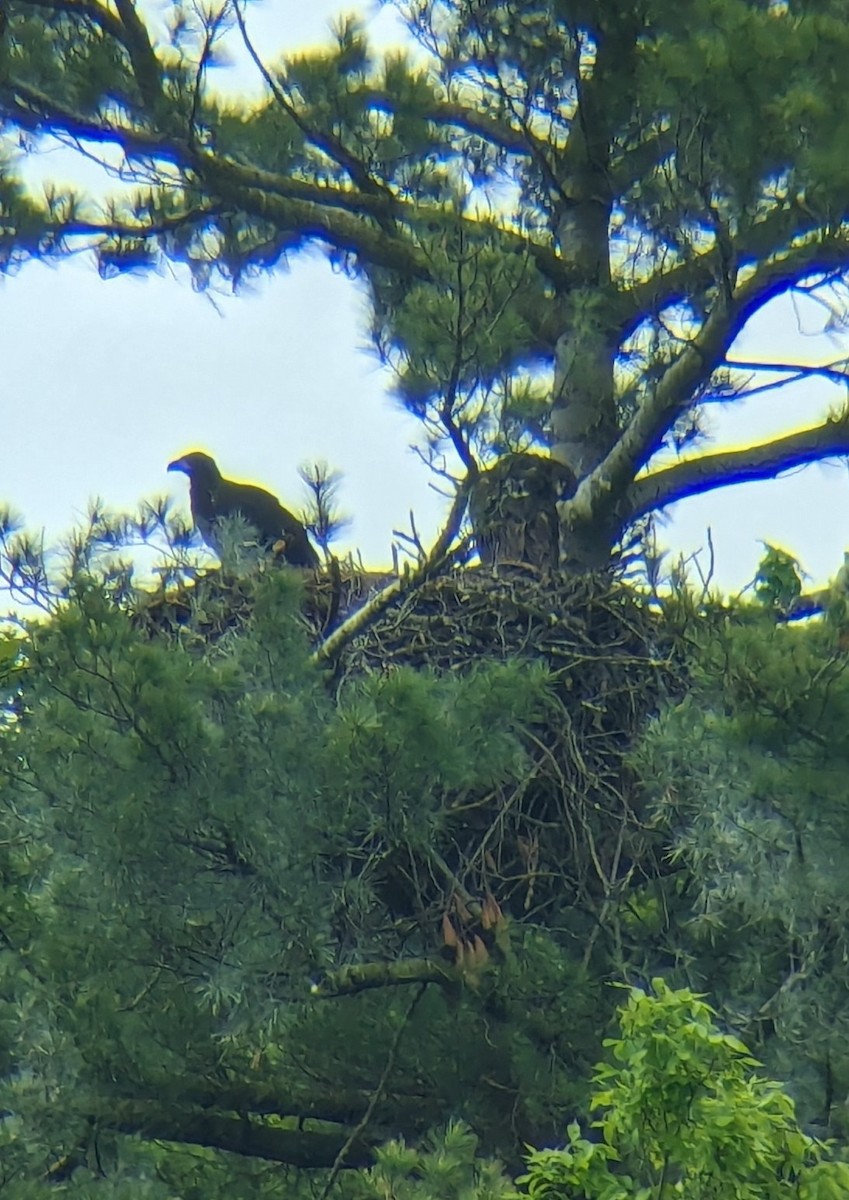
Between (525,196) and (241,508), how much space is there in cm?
174

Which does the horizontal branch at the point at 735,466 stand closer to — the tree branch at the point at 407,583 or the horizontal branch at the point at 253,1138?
the tree branch at the point at 407,583

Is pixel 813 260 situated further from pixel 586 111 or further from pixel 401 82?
pixel 401 82

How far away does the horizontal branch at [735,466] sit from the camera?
796 cm

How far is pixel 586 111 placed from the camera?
7.57m

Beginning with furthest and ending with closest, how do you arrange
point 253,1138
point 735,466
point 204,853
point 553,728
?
point 735,466 → point 553,728 → point 253,1138 → point 204,853

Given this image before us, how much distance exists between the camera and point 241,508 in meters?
8.94

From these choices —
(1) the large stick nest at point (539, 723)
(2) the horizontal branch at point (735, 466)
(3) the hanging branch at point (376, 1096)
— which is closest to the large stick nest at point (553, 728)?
(1) the large stick nest at point (539, 723)

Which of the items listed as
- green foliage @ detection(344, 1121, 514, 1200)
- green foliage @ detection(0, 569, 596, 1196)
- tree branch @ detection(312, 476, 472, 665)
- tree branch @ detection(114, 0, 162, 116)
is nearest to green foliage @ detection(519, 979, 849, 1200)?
green foliage @ detection(344, 1121, 514, 1200)

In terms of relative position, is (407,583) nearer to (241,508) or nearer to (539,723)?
(539,723)

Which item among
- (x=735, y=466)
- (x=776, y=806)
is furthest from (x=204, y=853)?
(x=735, y=466)

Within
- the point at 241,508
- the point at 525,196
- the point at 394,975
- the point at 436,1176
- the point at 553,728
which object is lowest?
the point at 436,1176

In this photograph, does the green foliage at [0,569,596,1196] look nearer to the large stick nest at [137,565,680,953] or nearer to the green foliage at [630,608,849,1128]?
the large stick nest at [137,565,680,953]

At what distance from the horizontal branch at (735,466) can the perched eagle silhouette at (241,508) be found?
4.35ft

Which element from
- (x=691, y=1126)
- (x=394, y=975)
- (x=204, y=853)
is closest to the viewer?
(x=691, y=1126)
